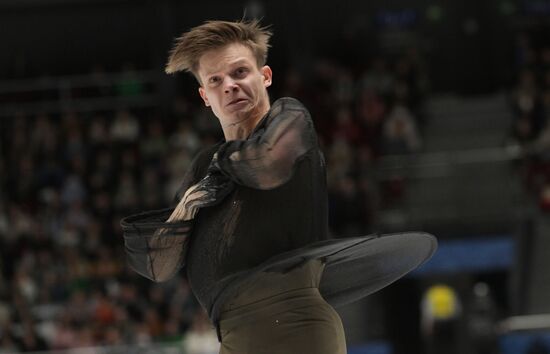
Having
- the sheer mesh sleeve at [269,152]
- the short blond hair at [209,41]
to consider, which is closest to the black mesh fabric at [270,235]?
the sheer mesh sleeve at [269,152]

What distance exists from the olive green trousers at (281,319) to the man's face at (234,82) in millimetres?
477

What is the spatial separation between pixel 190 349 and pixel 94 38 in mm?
9007

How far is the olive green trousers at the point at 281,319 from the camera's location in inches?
115

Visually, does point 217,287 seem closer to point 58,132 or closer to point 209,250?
point 209,250

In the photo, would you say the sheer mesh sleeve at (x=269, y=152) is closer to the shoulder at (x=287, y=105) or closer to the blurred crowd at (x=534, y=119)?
the shoulder at (x=287, y=105)

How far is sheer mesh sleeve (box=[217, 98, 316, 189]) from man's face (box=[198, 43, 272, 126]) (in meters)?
0.17

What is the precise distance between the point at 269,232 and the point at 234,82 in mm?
437

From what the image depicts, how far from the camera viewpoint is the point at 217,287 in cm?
299

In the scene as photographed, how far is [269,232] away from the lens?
2.98 meters

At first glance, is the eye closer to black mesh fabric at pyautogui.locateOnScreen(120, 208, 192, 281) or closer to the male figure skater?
the male figure skater

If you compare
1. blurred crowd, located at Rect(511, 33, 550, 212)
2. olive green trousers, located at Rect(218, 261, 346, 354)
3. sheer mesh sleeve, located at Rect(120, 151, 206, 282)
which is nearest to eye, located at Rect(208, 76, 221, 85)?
sheer mesh sleeve, located at Rect(120, 151, 206, 282)

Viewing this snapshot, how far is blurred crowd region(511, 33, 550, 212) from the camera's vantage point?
13.2 meters

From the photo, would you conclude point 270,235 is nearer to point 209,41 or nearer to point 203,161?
point 203,161

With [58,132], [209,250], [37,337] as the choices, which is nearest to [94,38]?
[58,132]
